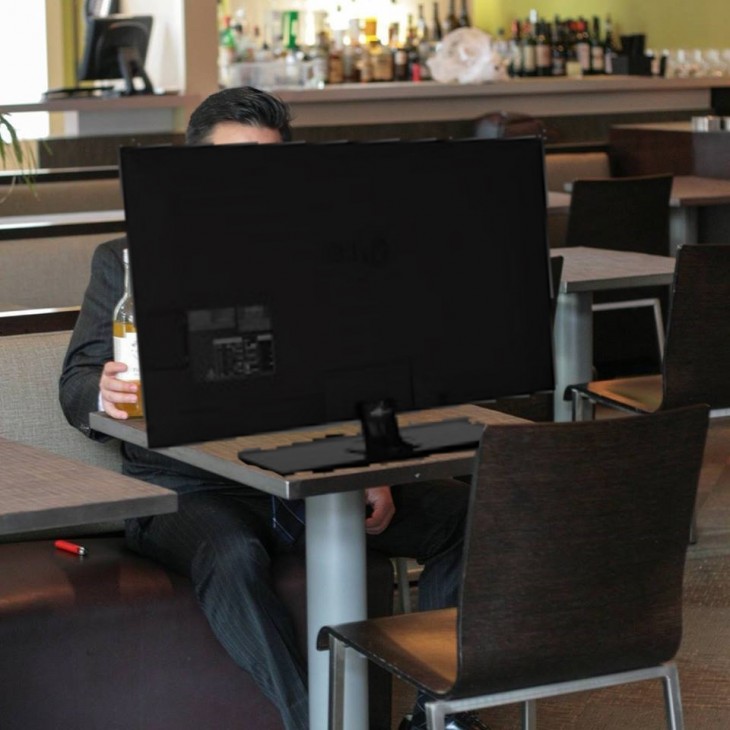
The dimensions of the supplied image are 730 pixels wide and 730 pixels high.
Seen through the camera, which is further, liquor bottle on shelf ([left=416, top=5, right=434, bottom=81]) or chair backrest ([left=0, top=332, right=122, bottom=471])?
liquor bottle on shelf ([left=416, top=5, right=434, bottom=81])

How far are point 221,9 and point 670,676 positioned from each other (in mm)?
6645

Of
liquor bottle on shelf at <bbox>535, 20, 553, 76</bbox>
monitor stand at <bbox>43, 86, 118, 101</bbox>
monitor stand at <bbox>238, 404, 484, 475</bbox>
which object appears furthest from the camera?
liquor bottle on shelf at <bbox>535, 20, 553, 76</bbox>

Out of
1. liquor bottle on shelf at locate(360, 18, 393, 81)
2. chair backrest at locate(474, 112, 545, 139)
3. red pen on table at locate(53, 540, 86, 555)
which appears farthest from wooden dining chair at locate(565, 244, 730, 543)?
liquor bottle on shelf at locate(360, 18, 393, 81)

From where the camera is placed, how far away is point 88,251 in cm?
440

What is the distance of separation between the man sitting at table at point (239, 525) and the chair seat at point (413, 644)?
207mm

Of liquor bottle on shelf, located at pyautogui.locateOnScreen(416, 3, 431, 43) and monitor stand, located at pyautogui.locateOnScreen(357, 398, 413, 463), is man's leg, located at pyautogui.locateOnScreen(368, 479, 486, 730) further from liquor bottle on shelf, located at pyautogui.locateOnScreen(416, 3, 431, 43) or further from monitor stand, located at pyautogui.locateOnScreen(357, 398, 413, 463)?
liquor bottle on shelf, located at pyautogui.locateOnScreen(416, 3, 431, 43)

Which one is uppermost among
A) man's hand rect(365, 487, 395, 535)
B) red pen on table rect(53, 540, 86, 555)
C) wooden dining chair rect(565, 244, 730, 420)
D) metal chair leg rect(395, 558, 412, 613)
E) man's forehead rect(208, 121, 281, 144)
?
man's forehead rect(208, 121, 281, 144)

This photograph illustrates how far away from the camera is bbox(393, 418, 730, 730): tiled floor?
2.96 meters

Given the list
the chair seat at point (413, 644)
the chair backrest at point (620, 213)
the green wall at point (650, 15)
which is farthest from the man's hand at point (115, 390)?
the green wall at point (650, 15)

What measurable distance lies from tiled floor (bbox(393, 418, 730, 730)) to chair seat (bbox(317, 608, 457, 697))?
2.63 ft

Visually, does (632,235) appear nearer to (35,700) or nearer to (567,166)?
(567,166)

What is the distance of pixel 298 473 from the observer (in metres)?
2.03

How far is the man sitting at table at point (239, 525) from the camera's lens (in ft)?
7.96

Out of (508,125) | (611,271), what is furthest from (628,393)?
(508,125)
